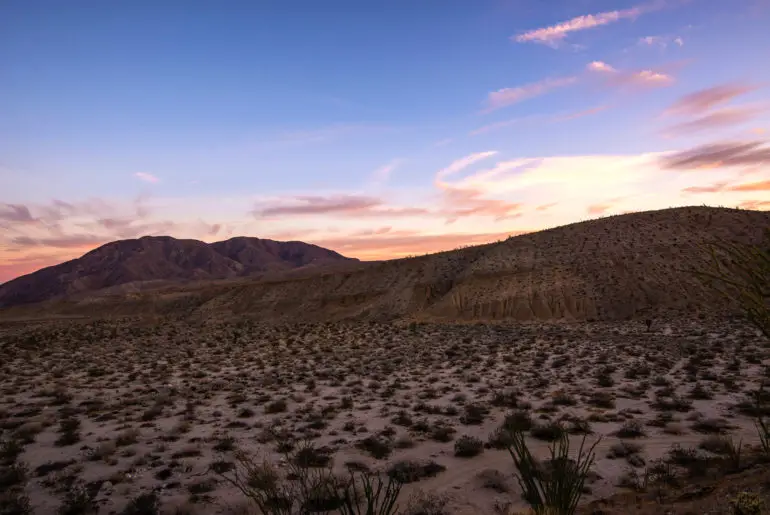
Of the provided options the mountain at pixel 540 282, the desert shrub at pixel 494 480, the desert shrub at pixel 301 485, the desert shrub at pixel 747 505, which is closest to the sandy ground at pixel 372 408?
the desert shrub at pixel 494 480

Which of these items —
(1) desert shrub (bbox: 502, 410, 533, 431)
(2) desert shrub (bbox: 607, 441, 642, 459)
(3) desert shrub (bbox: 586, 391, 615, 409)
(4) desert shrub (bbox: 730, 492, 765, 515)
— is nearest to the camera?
(4) desert shrub (bbox: 730, 492, 765, 515)

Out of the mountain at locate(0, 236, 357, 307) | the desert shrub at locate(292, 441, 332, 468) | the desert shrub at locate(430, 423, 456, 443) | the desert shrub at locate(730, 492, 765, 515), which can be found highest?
the mountain at locate(0, 236, 357, 307)

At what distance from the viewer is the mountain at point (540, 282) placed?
37.4 m

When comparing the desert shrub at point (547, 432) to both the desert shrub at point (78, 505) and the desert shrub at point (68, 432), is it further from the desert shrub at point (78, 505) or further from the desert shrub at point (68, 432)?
the desert shrub at point (68, 432)

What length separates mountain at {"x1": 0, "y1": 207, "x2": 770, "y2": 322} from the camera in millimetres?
37406

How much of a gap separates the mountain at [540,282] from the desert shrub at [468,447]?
31019 millimetres

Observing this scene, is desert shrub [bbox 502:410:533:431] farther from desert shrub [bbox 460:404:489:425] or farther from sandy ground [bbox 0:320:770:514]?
desert shrub [bbox 460:404:489:425]

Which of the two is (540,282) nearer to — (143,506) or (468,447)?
(468,447)

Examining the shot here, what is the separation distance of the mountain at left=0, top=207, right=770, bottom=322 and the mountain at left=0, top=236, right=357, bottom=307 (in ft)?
296

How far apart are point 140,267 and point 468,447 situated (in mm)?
166968

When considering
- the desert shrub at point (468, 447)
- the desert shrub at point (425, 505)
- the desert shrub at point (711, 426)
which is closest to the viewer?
the desert shrub at point (425, 505)

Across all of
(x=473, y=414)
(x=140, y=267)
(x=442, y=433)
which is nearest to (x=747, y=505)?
(x=442, y=433)

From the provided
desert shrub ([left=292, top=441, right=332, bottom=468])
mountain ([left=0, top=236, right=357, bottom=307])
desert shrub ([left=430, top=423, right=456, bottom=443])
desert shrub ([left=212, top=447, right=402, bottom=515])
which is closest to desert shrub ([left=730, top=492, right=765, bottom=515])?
desert shrub ([left=212, top=447, right=402, bottom=515])

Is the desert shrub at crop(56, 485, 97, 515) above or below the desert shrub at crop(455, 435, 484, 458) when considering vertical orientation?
above
